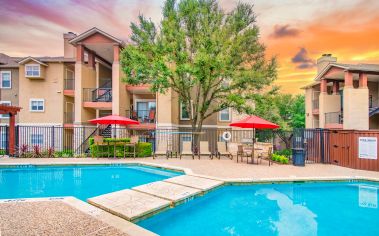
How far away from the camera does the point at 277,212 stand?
21.3 feet

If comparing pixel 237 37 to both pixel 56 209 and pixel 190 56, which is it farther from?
pixel 56 209

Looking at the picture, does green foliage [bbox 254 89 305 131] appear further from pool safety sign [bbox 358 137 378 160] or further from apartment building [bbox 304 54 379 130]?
pool safety sign [bbox 358 137 378 160]

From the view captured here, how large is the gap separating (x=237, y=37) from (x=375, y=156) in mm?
10447

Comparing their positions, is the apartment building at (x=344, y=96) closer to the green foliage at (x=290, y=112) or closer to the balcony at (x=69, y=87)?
the green foliage at (x=290, y=112)

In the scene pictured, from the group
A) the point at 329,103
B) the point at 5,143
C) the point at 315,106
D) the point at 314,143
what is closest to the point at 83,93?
the point at 5,143

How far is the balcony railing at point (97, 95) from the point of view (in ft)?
70.7

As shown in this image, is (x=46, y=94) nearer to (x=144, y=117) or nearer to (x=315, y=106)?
(x=144, y=117)

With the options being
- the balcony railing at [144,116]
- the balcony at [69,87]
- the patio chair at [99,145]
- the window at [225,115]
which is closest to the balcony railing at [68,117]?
the balcony at [69,87]

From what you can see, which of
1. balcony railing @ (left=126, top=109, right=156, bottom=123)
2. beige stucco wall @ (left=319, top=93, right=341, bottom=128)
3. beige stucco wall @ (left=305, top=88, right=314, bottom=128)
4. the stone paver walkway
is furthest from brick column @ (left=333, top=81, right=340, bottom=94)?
the stone paver walkway

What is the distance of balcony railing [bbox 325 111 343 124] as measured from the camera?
22327mm

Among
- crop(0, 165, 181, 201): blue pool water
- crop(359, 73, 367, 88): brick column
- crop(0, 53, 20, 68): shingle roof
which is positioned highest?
crop(0, 53, 20, 68): shingle roof

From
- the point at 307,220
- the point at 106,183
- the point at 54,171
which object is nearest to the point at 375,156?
the point at 307,220

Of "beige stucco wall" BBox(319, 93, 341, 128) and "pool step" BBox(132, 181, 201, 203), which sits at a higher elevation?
"beige stucco wall" BBox(319, 93, 341, 128)

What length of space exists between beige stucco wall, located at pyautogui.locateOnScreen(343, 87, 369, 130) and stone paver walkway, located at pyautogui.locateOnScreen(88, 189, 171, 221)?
62.1 feet
